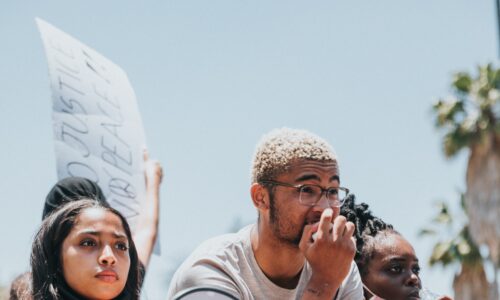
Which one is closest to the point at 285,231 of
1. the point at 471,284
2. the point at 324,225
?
the point at 324,225

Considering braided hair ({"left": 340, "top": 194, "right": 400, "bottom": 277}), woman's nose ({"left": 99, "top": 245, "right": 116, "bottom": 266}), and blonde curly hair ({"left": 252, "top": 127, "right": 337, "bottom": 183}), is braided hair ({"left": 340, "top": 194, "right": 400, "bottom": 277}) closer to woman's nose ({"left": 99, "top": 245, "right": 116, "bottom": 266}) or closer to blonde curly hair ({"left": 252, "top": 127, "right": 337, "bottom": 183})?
blonde curly hair ({"left": 252, "top": 127, "right": 337, "bottom": 183})

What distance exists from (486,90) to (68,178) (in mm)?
24450

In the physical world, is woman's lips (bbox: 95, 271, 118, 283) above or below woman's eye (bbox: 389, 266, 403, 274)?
below

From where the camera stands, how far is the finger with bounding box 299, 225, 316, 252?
159 inches

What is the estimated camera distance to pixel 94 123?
5188 mm

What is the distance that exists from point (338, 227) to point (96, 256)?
101 cm

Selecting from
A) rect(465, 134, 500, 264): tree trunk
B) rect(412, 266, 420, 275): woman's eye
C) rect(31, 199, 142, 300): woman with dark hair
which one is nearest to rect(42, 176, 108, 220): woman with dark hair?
rect(31, 199, 142, 300): woman with dark hair

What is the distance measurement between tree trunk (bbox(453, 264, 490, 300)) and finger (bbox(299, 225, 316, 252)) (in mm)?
22032

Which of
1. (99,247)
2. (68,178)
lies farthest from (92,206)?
(68,178)

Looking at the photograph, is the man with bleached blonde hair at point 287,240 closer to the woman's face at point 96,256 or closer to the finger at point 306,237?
the finger at point 306,237

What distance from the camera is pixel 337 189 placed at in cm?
429

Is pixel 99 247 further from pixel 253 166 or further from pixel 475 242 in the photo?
pixel 475 242

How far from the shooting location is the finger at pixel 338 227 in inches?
156

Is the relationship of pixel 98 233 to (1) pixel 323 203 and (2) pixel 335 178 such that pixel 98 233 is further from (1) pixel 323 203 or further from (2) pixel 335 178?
(2) pixel 335 178
